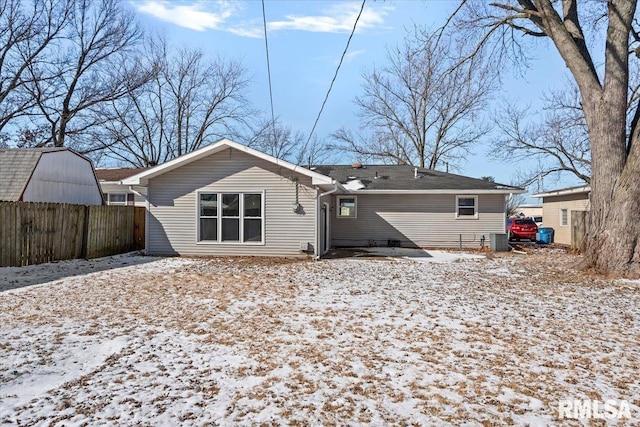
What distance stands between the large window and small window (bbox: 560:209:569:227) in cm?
1663

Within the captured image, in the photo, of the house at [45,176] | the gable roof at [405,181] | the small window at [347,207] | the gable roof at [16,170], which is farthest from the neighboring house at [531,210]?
the gable roof at [16,170]

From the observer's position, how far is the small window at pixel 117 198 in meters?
20.4

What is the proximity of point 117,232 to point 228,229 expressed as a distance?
14.7 feet

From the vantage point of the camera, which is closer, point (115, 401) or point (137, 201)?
point (115, 401)

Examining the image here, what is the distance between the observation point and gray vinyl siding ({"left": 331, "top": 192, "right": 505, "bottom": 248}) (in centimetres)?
1619

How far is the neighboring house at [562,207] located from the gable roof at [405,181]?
476 cm

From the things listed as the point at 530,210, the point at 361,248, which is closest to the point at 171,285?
the point at 361,248

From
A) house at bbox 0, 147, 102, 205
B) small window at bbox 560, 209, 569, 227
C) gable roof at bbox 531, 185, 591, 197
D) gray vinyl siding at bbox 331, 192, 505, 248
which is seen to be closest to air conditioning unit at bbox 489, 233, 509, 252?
gray vinyl siding at bbox 331, 192, 505, 248

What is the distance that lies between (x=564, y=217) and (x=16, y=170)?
24782 mm

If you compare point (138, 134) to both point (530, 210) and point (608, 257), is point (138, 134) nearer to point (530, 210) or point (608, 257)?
point (608, 257)

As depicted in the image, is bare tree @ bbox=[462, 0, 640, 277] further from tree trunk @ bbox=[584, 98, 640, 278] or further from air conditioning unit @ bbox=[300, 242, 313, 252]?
air conditioning unit @ bbox=[300, 242, 313, 252]

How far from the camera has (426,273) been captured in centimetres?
969

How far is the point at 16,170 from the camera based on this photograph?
46.6 ft

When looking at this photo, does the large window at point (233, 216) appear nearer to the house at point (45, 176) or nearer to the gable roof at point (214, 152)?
the gable roof at point (214, 152)
